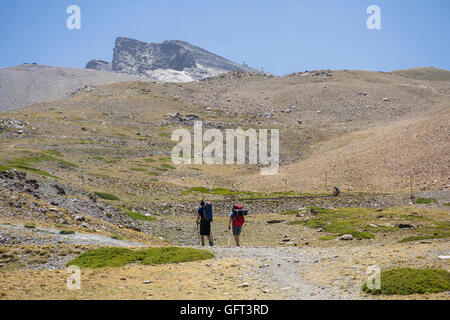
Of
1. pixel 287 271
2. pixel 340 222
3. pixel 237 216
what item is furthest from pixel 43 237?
pixel 340 222

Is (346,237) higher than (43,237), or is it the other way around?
(43,237)

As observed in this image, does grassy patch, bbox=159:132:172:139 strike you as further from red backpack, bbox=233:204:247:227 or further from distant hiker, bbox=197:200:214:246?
red backpack, bbox=233:204:247:227

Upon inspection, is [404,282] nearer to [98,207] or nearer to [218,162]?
[98,207]

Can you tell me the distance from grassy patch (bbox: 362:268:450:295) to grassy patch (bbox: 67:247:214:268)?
9164 mm

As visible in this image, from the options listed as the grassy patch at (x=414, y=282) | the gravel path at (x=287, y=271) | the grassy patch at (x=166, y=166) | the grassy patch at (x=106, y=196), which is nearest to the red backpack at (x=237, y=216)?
the gravel path at (x=287, y=271)

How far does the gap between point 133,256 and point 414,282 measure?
41.6 feet

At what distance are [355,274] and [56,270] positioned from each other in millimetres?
12378

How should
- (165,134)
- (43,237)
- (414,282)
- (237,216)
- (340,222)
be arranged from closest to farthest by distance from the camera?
(414,282) < (43,237) < (237,216) < (340,222) < (165,134)

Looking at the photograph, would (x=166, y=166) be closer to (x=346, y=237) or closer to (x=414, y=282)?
(x=346, y=237)

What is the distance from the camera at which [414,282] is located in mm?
13188

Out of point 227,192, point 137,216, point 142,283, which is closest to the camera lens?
point 142,283

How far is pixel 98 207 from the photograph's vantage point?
126ft

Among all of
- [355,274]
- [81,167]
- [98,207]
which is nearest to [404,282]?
[355,274]

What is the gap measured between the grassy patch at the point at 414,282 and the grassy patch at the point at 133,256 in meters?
9.16
